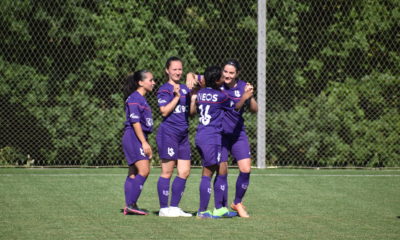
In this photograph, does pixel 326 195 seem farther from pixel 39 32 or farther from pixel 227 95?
pixel 39 32

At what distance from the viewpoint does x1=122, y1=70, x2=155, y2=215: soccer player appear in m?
8.12

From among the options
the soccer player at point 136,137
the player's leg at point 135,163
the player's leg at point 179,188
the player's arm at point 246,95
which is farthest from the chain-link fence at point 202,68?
the player's arm at point 246,95

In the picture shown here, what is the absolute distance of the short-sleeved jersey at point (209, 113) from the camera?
781cm

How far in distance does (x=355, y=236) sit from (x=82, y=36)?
9175mm

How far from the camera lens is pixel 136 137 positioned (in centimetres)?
824

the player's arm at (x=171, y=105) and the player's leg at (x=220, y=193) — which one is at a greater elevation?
the player's arm at (x=171, y=105)

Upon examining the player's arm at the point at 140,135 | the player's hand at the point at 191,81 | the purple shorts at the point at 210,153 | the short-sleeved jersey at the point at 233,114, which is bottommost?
the purple shorts at the point at 210,153

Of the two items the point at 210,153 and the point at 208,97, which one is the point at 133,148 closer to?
the point at 210,153

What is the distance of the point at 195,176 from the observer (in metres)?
12.7

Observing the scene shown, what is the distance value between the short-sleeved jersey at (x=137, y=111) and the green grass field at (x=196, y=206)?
1.06 metres

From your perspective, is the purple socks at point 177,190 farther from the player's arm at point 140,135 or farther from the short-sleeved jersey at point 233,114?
the short-sleeved jersey at point 233,114

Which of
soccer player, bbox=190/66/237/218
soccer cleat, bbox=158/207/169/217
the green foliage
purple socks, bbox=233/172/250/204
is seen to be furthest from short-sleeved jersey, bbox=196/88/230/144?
the green foliage

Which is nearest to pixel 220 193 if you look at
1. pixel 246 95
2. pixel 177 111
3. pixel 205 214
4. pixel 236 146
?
pixel 205 214

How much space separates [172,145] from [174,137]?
93 millimetres
